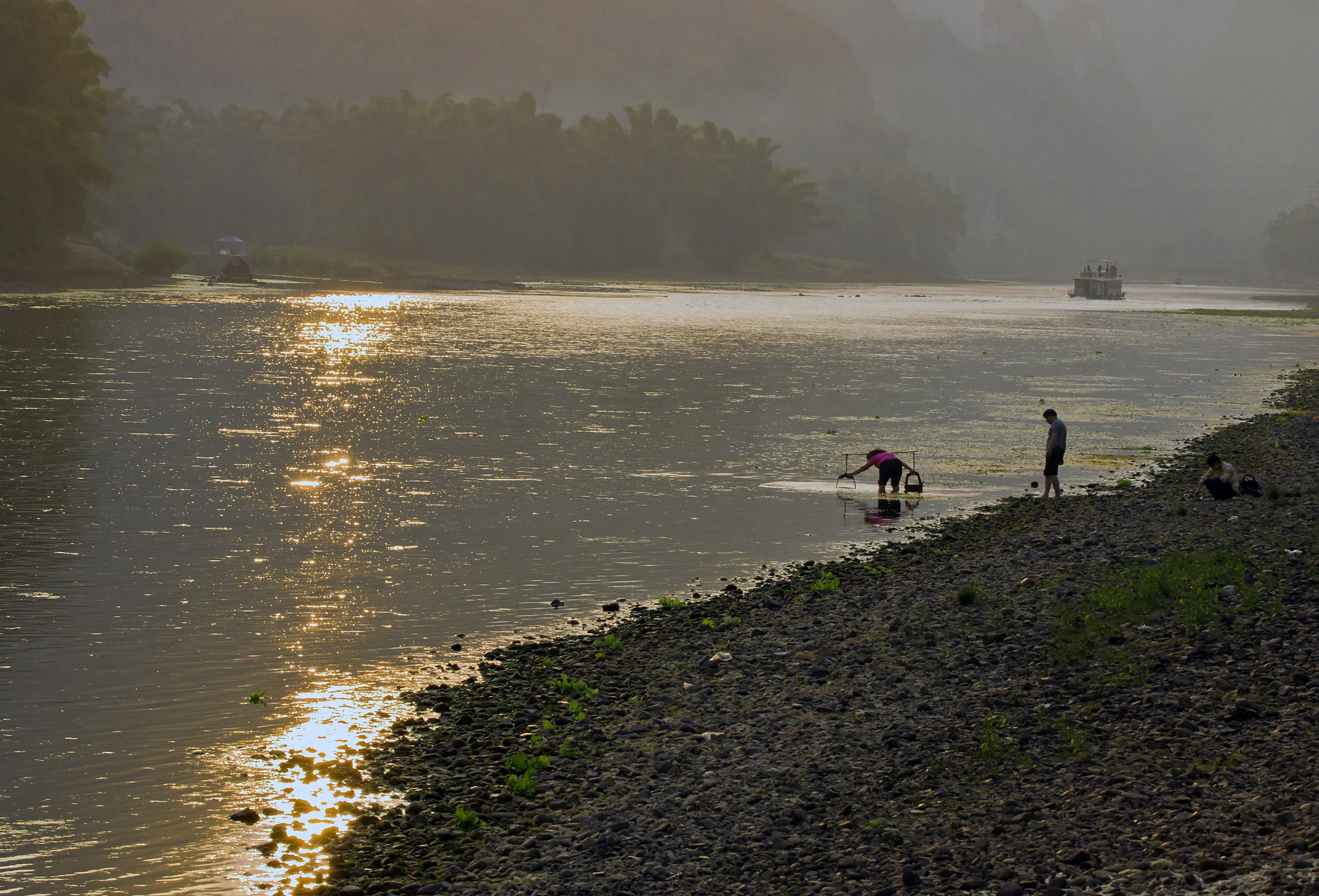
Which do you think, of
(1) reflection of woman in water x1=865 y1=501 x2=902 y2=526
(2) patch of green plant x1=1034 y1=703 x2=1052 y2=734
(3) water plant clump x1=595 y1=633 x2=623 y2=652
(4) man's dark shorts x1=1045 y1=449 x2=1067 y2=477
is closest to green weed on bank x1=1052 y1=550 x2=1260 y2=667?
(2) patch of green plant x1=1034 y1=703 x2=1052 y2=734

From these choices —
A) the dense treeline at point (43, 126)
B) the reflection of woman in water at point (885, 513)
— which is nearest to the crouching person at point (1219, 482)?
the reflection of woman in water at point (885, 513)

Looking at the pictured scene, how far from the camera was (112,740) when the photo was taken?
1521cm

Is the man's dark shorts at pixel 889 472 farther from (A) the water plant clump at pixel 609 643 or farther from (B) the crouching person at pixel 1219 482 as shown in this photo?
(A) the water plant clump at pixel 609 643

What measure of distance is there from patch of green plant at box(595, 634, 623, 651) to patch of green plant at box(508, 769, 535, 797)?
4846mm

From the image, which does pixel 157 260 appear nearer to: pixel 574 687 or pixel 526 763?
pixel 574 687

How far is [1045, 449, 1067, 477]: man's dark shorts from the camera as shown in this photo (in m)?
30.0

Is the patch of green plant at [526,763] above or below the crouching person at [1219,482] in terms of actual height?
below

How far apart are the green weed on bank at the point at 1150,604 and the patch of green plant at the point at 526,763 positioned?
6.55 metres

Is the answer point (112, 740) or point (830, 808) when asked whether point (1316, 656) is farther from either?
point (112, 740)

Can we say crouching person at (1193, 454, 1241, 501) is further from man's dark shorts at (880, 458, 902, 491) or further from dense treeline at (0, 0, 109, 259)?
dense treeline at (0, 0, 109, 259)

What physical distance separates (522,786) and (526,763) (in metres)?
0.56

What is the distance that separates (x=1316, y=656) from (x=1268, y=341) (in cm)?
8989

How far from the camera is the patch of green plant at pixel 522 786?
13.6m

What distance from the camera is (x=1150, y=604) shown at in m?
17.6
